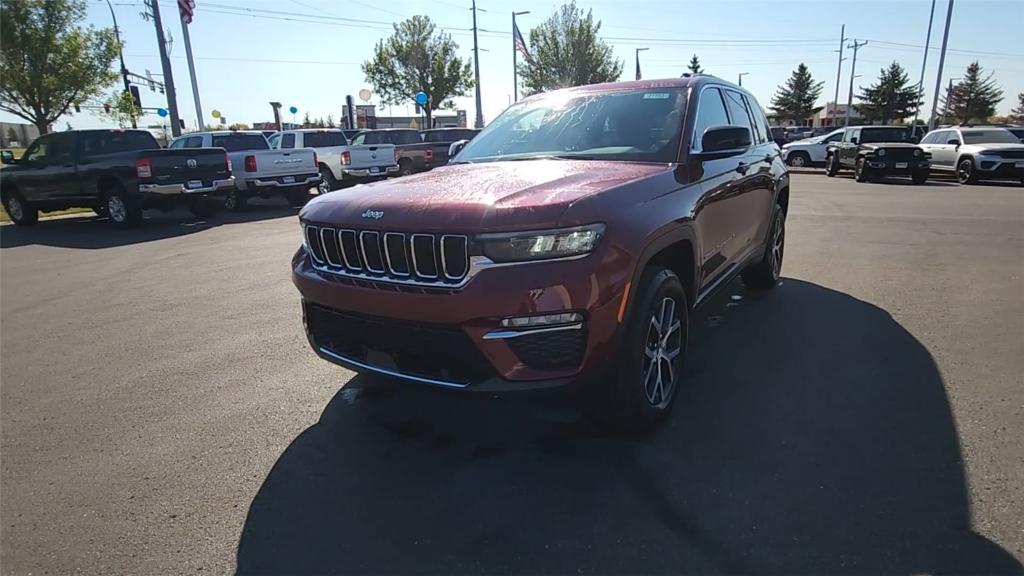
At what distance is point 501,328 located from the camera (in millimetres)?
2535

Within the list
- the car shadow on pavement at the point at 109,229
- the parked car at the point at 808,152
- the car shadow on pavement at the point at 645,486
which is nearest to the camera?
the car shadow on pavement at the point at 645,486

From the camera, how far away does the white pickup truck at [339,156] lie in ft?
54.0

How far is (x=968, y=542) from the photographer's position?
7.65ft

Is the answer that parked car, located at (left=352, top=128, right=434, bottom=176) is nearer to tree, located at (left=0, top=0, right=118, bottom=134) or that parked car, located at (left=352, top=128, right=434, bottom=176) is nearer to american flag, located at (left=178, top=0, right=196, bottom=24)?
american flag, located at (left=178, top=0, right=196, bottom=24)

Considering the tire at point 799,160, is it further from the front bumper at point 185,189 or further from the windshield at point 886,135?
the front bumper at point 185,189

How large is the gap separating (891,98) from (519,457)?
84.7m

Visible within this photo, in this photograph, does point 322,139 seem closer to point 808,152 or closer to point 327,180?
point 327,180

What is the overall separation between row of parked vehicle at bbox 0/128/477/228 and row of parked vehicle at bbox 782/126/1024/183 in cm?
1361

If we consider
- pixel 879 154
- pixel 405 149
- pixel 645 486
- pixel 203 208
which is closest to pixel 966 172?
pixel 879 154

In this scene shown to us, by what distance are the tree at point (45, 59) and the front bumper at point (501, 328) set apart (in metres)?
25.6

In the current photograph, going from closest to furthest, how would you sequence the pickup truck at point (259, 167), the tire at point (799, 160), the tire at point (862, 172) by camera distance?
the pickup truck at point (259, 167), the tire at point (862, 172), the tire at point (799, 160)


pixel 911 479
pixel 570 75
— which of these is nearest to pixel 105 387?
pixel 911 479

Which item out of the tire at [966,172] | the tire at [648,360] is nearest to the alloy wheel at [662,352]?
the tire at [648,360]

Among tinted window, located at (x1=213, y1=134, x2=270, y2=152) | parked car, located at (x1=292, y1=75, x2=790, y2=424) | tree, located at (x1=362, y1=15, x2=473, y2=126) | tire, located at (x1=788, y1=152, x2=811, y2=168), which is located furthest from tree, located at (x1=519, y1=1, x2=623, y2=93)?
parked car, located at (x1=292, y1=75, x2=790, y2=424)
